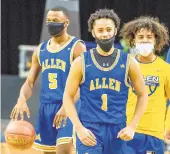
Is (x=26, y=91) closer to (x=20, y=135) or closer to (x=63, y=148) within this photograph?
(x=20, y=135)

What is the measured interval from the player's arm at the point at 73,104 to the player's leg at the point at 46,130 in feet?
5.15

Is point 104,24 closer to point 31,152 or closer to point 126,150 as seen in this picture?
point 126,150

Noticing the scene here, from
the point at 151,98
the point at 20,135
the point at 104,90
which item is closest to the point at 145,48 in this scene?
the point at 151,98

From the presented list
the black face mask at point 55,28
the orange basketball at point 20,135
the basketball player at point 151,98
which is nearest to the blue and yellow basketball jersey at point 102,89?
the basketball player at point 151,98

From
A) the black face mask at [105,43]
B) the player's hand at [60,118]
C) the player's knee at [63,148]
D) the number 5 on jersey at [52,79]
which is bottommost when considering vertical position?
the player's knee at [63,148]

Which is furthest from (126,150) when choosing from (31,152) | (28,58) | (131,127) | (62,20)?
(28,58)

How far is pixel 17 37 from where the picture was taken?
1353 centimetres

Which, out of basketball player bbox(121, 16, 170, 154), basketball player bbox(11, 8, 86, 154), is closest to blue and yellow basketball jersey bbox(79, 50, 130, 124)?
basketball player bbox(121, 16, 170, 154)

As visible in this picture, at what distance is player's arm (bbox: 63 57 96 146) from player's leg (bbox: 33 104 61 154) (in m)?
1.57

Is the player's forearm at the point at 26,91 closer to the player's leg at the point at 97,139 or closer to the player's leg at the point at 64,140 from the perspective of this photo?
the player's leg at the point at 64,140

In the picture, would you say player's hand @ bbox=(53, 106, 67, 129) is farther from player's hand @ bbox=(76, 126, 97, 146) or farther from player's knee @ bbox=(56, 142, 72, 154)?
player's hand @ bbox=(76, 126, 97, 146)

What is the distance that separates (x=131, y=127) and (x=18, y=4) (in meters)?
9.07

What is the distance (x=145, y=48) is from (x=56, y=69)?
105 cm

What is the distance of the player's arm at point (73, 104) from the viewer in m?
4.60
